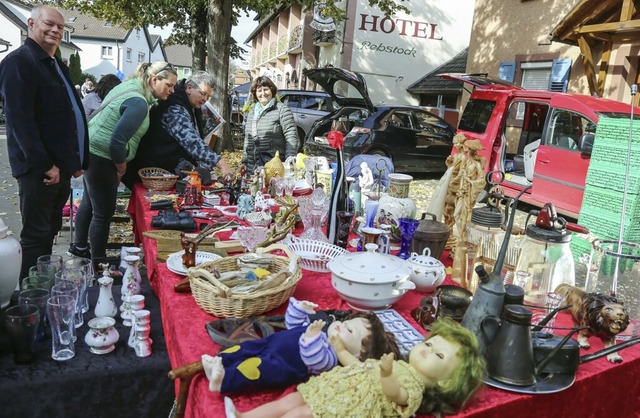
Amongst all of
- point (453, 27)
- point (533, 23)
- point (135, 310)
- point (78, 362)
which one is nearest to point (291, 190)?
point (135, 310)

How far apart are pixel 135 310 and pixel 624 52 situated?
963cm

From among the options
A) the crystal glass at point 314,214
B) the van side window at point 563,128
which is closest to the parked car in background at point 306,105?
the van side window at point 563,128

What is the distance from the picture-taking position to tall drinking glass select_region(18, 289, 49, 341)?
1.86 meters

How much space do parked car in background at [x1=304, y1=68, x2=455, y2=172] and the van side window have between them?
3433 mm

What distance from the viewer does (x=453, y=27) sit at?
60.4 ft

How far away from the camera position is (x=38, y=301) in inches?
73.9

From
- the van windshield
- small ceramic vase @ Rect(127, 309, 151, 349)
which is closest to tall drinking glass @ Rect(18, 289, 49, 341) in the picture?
small ceramic vase @ Rect(127, 309, 151, 349)

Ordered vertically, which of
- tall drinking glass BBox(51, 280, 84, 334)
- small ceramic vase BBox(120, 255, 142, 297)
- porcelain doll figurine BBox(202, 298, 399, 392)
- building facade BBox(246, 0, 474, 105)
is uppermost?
building facade BBox(246, 0, 474, 105)

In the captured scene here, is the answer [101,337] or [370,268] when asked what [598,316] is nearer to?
[370,268]

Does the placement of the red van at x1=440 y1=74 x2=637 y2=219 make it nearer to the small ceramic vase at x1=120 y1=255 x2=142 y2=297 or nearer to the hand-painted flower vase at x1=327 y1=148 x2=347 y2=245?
the hand-painted flower vase at x1=327 y1=148 x2=347 y2=245

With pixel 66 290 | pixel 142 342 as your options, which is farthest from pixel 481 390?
pixel 66 290

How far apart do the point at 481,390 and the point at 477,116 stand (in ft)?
23.7

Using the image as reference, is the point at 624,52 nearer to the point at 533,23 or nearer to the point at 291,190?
the point at 533,23

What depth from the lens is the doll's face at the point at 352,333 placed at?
1.35 m
